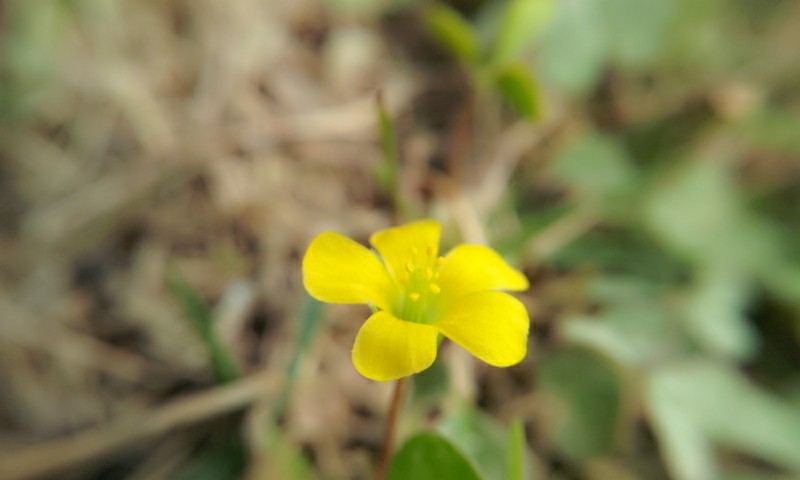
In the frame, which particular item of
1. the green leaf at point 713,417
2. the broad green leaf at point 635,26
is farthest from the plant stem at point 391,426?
the broad green leaf at point 635,26

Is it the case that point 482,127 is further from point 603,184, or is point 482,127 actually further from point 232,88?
point 232,88

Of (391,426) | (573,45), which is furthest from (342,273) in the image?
(573,45)

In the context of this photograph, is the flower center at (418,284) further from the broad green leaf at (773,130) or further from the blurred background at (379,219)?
the broad green leaf at (773,130)

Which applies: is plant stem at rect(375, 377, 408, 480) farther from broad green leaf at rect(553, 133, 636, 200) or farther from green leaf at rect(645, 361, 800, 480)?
broad green leaf at rect(553, 133, 636, 200)

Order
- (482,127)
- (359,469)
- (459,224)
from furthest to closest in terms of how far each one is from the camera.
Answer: (482,127)
(459,224)
(359,469)

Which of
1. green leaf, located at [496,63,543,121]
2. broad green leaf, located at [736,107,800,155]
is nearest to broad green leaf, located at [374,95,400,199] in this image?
green leaf, located at [496,63,543,121]

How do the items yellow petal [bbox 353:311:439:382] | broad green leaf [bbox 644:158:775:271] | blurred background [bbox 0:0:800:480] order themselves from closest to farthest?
1. yellow petal [bbox 353:311:439:382]
2. blurred background [bbox 0:0:800:480]
3. broad green leaf [bbox 644:158:775:271]

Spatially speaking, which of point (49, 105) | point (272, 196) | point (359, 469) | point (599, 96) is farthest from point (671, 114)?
point (49, 105)
